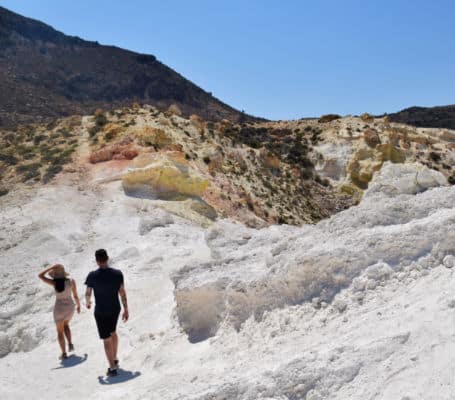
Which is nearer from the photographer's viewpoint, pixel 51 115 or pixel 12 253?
pixel 12 253

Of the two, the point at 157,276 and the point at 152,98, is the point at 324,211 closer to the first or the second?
the point at 157,276

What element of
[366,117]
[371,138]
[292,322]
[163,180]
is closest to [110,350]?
[292,322]

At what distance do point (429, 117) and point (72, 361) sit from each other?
61.6 m

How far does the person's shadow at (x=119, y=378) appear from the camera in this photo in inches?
195

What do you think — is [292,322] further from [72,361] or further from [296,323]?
[72,361]

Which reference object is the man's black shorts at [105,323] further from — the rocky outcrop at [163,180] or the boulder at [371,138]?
the boulder at [371,138]

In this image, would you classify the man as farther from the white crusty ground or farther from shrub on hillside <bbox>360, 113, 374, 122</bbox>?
shrub on hillside <bbox>360, 113, 374, 122</bbox>

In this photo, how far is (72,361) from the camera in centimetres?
582

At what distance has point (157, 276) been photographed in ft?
28.8

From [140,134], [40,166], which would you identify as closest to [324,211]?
[140,134]

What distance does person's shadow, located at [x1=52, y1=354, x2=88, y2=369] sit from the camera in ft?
18.7

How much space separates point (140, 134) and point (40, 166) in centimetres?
370

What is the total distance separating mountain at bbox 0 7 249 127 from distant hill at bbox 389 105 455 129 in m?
22.2

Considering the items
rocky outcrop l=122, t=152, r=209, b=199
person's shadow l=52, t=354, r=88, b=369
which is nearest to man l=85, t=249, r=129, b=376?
person's shadow l=52, t=354, r=88, b=369
